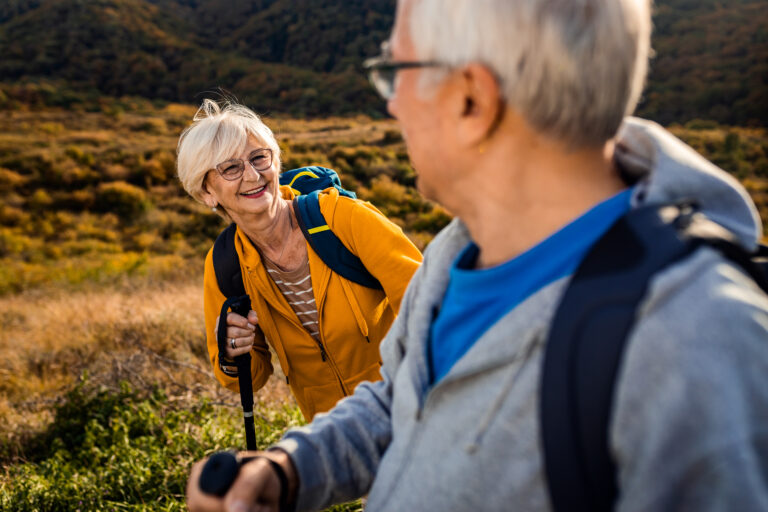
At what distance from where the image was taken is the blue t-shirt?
0.92 meters

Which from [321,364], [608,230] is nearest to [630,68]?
[608,230]

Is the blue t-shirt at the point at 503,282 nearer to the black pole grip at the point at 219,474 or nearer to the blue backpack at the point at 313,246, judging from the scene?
the black pole grip at the point at 219,474

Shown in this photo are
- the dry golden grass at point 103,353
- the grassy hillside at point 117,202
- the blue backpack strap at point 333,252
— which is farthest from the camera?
the grassy hillside at point 117,202

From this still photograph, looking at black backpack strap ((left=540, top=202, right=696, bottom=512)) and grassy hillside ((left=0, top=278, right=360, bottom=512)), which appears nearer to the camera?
black backpack strap ((left=540, top=202, right=696, bottom=512))

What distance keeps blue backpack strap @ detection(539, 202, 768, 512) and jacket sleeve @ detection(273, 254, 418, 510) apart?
1.99 feet

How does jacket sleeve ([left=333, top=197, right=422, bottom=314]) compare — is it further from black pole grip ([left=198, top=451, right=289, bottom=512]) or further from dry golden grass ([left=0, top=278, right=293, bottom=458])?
dry golden grass ([left=0, top=278, right=293, bottom=458])

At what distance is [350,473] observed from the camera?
50.7 inches

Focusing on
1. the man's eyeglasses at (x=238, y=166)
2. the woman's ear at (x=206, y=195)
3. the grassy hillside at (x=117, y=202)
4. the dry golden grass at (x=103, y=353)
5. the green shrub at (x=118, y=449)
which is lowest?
the grassy hillside at (x=117, y=202)

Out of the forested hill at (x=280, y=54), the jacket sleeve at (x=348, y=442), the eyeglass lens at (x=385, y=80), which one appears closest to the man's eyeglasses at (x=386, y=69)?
the eyeglass lens at (x=385, y=80)

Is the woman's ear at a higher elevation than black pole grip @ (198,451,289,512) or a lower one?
higher

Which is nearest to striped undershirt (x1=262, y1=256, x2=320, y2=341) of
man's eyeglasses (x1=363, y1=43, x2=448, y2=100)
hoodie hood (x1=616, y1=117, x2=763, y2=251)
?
man's eyeglasses (x1=363, y1=43, x2=448, y2=100)

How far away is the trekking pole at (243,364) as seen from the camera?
90.8 inches

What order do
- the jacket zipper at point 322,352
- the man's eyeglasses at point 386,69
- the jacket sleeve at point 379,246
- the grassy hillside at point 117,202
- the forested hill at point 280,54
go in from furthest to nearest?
the forested hill at point 280,54
the grassy hillside at point 117,202
the jacket zipper at point 322,352
the jacket sleeve at point 379,246
the man's eyeglasses at point 386,69

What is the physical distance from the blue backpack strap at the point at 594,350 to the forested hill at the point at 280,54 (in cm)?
3672
